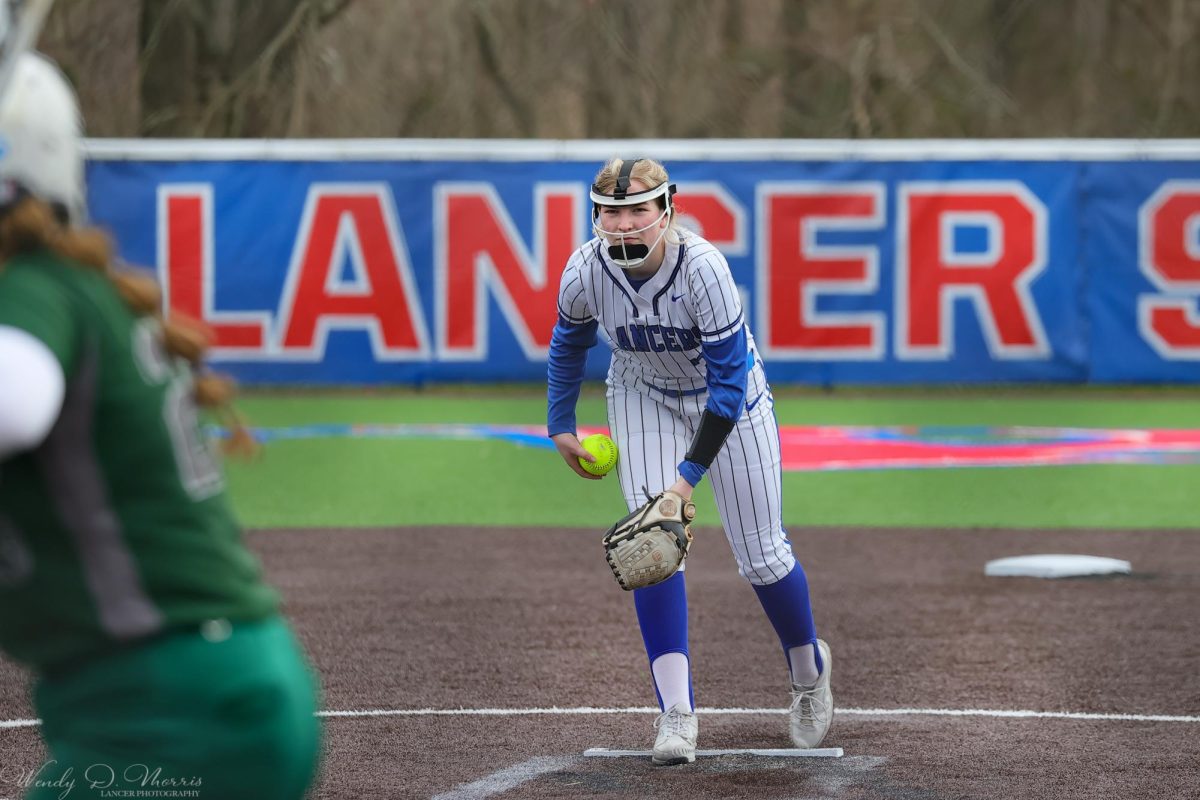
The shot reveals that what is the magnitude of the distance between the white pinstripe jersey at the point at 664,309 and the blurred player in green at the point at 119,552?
3.34m

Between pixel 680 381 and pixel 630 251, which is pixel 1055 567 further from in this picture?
pixel 630 251

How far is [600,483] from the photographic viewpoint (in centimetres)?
1402

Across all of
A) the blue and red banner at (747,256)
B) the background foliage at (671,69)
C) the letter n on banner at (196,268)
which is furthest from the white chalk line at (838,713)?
the background foliage at (671,69)

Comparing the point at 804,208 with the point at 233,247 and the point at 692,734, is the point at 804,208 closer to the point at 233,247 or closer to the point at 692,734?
the point at 233,247

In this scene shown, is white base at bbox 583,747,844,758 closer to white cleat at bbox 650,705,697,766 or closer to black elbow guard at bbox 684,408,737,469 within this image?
white cleat at bbox 650,705,697,766

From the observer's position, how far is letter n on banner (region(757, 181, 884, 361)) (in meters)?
18.7

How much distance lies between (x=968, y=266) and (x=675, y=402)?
41.7 ft

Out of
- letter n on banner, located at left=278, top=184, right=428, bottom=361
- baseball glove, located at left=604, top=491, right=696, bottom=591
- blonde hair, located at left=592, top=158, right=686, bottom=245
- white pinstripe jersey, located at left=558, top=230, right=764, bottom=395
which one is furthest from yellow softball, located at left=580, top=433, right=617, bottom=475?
letter n on banner, located at left=278, top=184, right=428, bottom=361

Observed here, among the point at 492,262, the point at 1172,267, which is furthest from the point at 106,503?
the point at 1172,267

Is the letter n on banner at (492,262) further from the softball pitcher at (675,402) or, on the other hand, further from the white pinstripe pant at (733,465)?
the white pinstripe pant at (733,465)

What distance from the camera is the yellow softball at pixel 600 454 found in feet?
21.6

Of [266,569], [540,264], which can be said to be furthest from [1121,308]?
[266,569]

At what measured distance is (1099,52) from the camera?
100 feet

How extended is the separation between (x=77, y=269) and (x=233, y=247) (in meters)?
16.5
